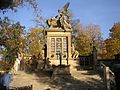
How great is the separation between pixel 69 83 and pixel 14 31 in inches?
1256

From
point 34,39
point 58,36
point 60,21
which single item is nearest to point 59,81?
point 58,36

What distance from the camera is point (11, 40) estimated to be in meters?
47.1

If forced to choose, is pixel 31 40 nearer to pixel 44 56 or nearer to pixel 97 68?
pixel 44 56

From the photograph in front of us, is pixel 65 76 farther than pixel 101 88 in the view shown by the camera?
Yes

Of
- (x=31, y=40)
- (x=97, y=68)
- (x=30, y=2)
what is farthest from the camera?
(x=31, y=40)

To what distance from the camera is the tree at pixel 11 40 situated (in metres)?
45.5

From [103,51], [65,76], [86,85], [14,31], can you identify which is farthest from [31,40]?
[86,85]

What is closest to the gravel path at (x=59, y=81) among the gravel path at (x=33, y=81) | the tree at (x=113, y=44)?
the gravel path at (x=33, y=81)

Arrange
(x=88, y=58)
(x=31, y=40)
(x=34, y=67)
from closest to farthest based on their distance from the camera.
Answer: (x=34, y=67) → (x=88, y=58) → (x=31, y=40)

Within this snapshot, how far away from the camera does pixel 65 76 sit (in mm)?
21266

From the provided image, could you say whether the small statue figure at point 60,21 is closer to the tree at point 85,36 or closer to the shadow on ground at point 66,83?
the shadow on ground at point 66,83

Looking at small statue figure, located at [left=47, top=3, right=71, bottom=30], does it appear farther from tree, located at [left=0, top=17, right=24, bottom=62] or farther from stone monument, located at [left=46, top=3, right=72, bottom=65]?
tree, located at [left=0, top=17, right=24, bottom=62]

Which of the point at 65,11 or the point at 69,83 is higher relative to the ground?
the point at 65,11

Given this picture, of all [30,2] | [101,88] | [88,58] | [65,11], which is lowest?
[101,88]
